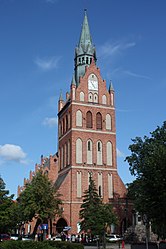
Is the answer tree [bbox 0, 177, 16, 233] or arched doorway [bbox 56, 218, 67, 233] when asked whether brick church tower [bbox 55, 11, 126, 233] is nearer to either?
arched doorway [bbox 56, 218, 67, 233]

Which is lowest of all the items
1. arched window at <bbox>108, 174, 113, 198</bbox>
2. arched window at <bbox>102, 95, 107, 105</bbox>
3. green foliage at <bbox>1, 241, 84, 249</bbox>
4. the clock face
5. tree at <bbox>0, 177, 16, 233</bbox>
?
green foliage at <bbox>1, 241, 84, 249</bbox>

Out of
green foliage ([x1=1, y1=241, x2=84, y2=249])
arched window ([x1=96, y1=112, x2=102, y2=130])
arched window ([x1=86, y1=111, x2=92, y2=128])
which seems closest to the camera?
green foliage ([x1=1, y1=241, x2=84, y2=249])

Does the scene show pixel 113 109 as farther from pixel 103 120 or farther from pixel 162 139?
pixel 162 139

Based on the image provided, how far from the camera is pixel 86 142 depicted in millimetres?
53688

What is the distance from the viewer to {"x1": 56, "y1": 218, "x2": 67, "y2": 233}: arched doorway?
49.3 meters

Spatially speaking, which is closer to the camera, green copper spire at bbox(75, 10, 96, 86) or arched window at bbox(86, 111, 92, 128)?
arched window at bbox(86, 111, 92, 128)

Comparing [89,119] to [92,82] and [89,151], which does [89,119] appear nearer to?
[89,151]

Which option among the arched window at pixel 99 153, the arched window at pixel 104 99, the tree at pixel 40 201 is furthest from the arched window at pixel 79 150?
the tree at pixel 40 201

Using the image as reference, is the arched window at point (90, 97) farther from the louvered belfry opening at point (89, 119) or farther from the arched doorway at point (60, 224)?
the arched doorway at point (60, 224)

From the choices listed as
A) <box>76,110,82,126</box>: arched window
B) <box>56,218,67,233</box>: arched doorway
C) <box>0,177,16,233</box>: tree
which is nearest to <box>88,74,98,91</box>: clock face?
<box>76,110,82,126</box>: arched window

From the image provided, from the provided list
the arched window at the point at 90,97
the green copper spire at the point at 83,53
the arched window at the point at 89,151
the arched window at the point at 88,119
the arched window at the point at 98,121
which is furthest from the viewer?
the green copper spire at the point at 83,53

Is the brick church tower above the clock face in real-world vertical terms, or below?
below

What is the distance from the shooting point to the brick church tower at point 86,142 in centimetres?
5041

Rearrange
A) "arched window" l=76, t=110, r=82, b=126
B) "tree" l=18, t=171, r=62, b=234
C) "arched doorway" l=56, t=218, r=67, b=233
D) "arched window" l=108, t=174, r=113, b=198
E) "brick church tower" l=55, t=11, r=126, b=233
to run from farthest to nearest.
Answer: "arched window" l=76, t=110, r=82, b=126
"arched window" l=108, t=174, r=113, b=198
"brick church tower" l=55, t=11, r=126, b=233
"arched doorway" l=56, t=218, r=67, b=233
"tree" l=18, t=171, r=62, b=234
